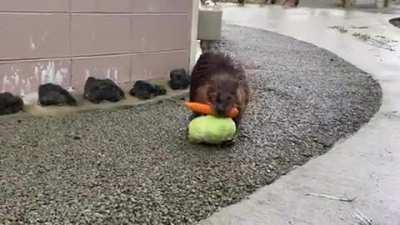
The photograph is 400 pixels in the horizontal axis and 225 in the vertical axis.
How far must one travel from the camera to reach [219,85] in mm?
2834

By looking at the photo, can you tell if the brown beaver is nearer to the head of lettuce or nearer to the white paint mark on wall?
the head of lettuce

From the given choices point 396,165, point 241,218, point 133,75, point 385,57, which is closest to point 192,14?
point 133,75

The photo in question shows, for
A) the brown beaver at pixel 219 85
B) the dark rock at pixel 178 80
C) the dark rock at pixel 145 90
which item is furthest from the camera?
the dark rock at pixel 178 80

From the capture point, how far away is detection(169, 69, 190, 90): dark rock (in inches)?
161

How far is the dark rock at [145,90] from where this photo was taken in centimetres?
384

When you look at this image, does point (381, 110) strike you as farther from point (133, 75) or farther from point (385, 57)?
point (385, 57)

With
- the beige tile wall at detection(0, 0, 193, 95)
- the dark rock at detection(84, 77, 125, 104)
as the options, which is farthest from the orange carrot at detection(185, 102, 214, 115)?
the beige tile wall at detection(0, 0, 193, 95)

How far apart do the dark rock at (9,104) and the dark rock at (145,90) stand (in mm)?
803

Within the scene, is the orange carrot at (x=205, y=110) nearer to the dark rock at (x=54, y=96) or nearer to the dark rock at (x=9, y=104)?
the dark rock at (x=54, y=96)

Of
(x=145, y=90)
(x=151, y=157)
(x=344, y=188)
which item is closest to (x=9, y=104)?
(x=145, y=90)

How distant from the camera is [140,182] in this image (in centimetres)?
239

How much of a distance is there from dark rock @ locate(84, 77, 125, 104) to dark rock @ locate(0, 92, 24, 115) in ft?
1.49

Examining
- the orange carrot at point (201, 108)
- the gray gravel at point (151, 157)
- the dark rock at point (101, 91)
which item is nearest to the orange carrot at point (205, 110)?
the orange carrot at point (201, 108)

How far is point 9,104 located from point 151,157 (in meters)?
1.06
